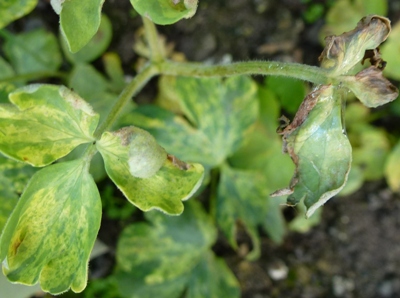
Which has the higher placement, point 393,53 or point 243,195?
point 393,53

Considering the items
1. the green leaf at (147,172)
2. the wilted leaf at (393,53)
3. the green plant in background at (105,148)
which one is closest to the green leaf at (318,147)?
the green plant in background at (105,148)

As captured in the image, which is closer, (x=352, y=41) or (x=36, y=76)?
(x=352, y=41)

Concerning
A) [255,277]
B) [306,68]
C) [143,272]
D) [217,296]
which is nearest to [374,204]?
[255,277]

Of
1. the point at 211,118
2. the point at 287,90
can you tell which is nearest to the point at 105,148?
the point at 211,118

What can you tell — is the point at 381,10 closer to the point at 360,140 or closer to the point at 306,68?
the point at 360,140

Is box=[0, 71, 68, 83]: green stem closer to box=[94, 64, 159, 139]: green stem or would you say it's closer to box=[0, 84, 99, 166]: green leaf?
box=[94, 64, 159, 139]: green stem

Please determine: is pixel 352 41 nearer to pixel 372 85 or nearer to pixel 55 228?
pixel 372 85
